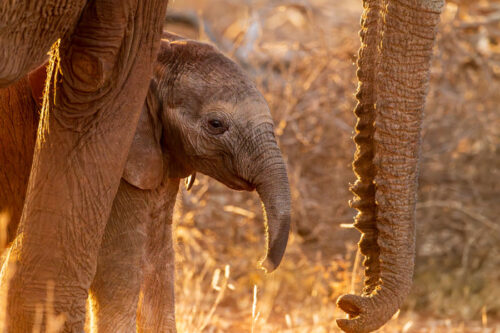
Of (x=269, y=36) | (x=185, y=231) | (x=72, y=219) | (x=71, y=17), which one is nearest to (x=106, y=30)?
(x=71, y=17)

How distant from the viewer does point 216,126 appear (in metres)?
3.58

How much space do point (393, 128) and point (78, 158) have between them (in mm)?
947

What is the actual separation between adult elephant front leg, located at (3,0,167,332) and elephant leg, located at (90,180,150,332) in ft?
1.72

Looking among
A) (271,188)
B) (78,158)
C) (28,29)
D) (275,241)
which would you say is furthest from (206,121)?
(28,29)

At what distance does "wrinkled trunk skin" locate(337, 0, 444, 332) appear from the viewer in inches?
111

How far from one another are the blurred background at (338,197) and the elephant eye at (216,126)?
2436mm

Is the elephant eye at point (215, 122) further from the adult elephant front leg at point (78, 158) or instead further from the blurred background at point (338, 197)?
the blurred background at point (338, 197)

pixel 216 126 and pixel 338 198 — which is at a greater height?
pixel 338 198

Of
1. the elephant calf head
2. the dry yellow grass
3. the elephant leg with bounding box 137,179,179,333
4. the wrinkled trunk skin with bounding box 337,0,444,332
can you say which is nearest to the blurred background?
the dry yellow grass

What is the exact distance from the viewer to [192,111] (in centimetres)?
359

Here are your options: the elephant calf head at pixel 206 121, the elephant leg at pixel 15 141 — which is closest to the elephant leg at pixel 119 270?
the elephant calf head at pixel 206 121

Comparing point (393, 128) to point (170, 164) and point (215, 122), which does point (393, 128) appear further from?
point (170, 164)

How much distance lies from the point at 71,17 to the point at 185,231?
3770 millimetres

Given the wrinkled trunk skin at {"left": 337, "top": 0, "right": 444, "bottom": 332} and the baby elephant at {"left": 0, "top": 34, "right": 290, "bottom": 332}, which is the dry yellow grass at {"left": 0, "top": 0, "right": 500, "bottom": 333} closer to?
the baby elephant at {"left": 0, "top": 34, "right": 290, "bottom": 332}
